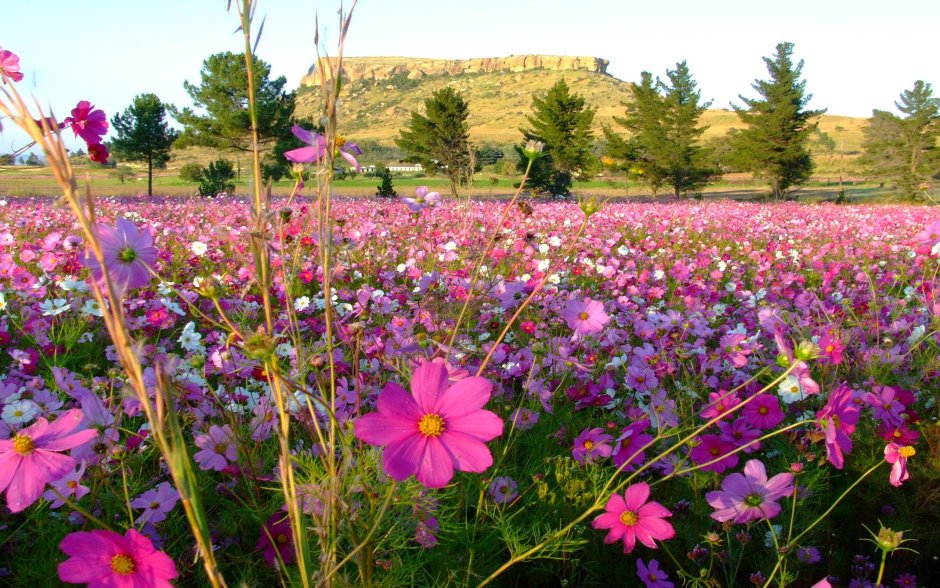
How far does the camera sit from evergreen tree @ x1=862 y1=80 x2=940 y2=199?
94.6 ft

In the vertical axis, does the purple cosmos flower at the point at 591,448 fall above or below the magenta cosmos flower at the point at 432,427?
below

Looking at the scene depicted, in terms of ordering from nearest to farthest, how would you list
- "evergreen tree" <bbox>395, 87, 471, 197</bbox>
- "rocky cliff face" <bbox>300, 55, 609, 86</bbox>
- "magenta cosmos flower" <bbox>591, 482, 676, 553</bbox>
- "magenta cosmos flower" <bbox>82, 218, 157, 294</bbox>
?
"magenta cosmos flower" <bbox>82, 218, 157, 294</bbox> < "magenta cosmos flower" <bbox>591, 482, 676, 553</bbox> < "evergreen tree" <bbox>395, 87, 471, 197</bbox> < "rocky cliff face" <bbox>300, 55, 609, 86</bbox>

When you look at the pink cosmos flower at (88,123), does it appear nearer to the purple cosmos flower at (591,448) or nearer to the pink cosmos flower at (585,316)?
the pink cosmos flower at (585,316)

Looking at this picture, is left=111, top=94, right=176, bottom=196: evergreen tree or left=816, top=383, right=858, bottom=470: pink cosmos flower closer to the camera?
left=816, top=383, right=858, bottom=470: pink cosmos flower

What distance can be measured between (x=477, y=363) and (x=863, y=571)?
49.6 inches

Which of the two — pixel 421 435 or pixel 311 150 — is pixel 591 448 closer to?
pixel 421 435

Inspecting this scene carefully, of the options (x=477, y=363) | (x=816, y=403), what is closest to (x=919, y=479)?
(x=816, y=403)

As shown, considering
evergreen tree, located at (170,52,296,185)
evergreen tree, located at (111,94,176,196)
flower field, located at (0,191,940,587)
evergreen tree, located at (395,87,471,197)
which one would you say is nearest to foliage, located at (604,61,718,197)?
evergreen tree, located at (395,87,471,197)

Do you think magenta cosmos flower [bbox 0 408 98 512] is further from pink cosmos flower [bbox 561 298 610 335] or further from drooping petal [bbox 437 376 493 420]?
pink cosmos flower [bbox 561 298 610 335]

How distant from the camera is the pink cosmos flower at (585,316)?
148 cm

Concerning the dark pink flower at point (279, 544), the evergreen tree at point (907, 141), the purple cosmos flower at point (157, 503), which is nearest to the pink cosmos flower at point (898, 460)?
the dark pink flower at point (279, 544)

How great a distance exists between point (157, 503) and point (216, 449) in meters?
0.15

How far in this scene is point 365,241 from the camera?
177 inches

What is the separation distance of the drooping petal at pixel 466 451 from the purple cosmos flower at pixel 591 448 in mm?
691
